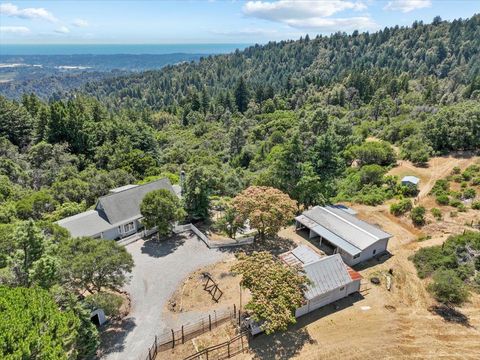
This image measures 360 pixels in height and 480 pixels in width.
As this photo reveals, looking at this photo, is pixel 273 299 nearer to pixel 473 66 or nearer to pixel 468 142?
pixel 468 142

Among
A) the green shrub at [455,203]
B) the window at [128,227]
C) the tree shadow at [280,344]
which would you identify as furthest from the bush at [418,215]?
the window at [128,227]

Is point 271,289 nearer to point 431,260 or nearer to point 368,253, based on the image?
point 368,253

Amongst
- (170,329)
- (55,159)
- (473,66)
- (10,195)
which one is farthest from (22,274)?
(473,66)

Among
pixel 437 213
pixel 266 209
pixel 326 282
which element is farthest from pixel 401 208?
pixel 326 282

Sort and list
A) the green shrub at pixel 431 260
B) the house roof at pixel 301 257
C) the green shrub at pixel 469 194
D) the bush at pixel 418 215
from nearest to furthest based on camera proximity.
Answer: the house roof at pixel 301 257
the green shrub at pixel 431 260
the bush at pixel 418 215
the green shrub at pixel 469 194

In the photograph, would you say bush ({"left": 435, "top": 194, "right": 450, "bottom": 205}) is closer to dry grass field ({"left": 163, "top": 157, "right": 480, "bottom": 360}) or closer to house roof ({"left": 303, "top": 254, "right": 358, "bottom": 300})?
dry grass field ({"left": 163, "top": 157, "right": 480, "bottom": 360})

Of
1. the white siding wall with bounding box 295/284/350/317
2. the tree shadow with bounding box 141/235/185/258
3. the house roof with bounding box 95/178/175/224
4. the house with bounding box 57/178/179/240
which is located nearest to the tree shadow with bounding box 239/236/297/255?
the tree shadow with bounding box 141/235/185/258

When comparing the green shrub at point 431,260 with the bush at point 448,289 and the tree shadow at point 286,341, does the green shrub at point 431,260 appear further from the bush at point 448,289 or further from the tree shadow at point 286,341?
the tree shadow at point 286,341
